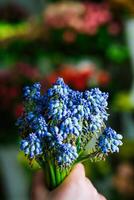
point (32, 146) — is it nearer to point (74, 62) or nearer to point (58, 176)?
point (58, 176)

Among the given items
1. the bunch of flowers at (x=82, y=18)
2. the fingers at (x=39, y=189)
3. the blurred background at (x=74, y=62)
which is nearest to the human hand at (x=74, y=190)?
the fingers at (x=39, y=189)

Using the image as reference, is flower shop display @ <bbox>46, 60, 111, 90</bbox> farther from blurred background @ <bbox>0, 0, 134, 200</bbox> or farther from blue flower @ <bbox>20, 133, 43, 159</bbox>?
blue flower @ <bbox>20, 133, 43, 159</bbox>

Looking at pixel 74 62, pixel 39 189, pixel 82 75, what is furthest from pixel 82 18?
pixel 39 189

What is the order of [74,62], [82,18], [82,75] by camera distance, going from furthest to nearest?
[74,62], [82,18], [82,75]

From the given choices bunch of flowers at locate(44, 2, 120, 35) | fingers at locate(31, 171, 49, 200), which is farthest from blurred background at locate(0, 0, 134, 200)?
fingers at locate(31, 171, 49, 200)

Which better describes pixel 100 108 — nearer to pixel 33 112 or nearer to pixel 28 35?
pixel 33 112

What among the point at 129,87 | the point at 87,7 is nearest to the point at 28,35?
→ the point at 87,7

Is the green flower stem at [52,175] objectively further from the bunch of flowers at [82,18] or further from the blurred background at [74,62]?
the bunch of flowers at [82,18]
